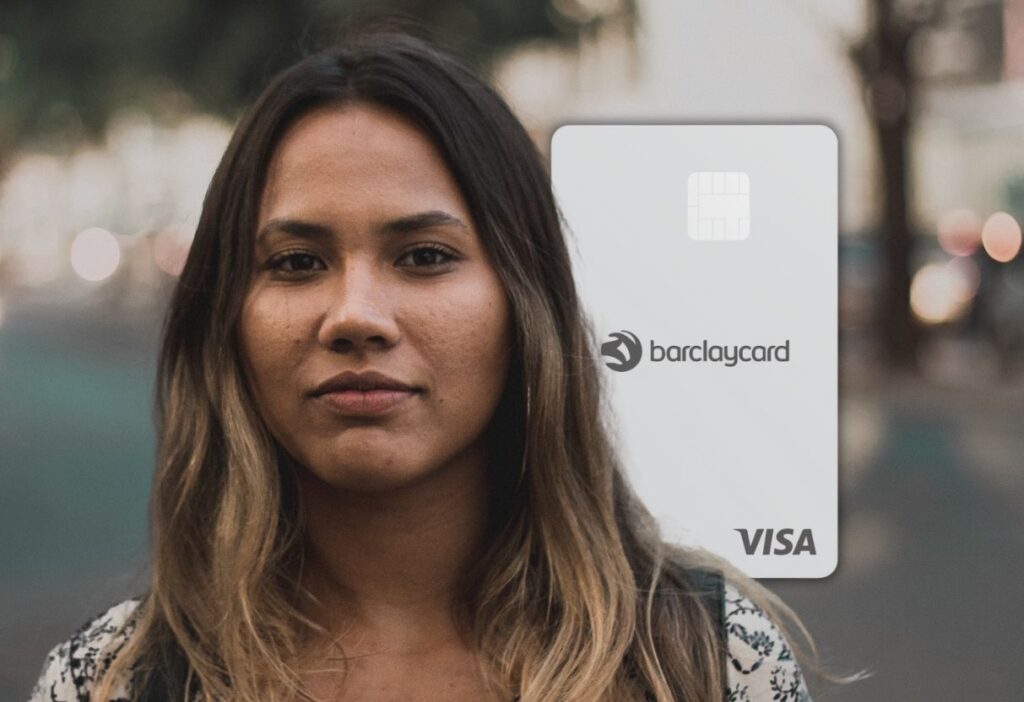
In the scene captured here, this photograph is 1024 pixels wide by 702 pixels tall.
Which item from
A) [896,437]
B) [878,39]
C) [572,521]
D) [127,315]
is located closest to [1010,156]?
[896,437]

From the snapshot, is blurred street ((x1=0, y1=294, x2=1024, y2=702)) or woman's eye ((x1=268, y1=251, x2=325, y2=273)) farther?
blurred street ((x1=0, y1=294, x2=1024, y2=702))

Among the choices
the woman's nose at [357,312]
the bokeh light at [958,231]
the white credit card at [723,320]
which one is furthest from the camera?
the bokeh light at [958,231]

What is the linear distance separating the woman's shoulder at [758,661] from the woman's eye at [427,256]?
0.50 meters

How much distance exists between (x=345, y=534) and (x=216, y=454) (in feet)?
0.62

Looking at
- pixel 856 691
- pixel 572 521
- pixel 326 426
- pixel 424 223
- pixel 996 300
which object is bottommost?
pixel 856 691

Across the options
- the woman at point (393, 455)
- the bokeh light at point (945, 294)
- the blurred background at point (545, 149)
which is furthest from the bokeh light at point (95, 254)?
the bokeh light at point (945, 294)

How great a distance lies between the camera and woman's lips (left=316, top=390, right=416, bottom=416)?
1.46m

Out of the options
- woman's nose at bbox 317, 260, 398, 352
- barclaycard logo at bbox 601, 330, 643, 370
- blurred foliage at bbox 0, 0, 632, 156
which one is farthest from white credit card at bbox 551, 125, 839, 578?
blurred foliage at bbox 0, 0, 632, 156

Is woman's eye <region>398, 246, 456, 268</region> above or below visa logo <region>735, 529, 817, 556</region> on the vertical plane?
above

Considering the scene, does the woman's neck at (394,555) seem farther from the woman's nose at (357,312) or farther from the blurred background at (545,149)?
the blurred background at (545,149)

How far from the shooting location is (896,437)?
7.05 meters

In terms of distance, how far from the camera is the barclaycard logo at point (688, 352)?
1.83 m

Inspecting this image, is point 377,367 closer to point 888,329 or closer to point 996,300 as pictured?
point 888,329

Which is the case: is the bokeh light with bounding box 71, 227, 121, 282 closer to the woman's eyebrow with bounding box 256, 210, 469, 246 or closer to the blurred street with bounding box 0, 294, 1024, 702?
the blurred street with bounding box 0, 294, 1024, 702
